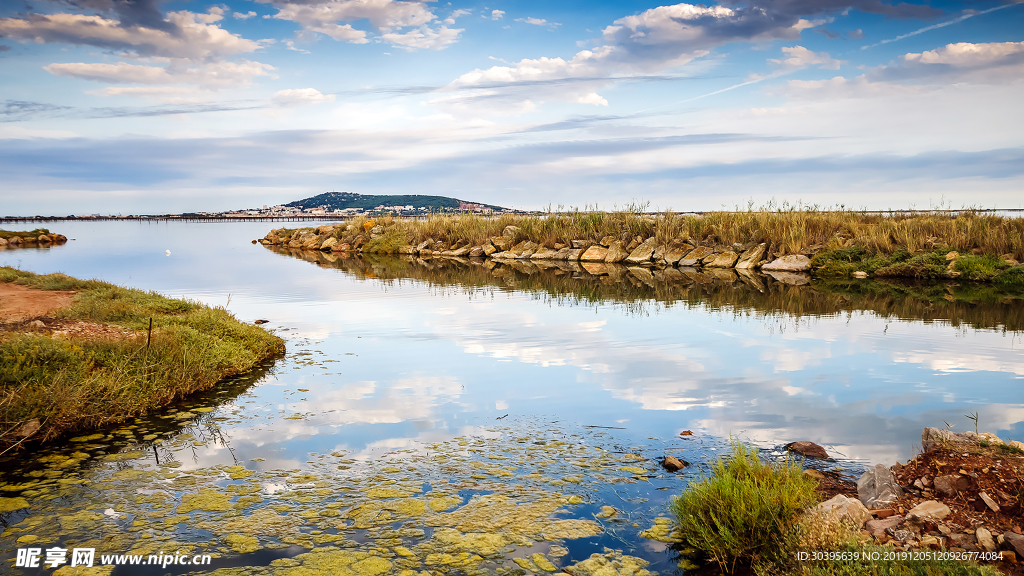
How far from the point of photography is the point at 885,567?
4.22m

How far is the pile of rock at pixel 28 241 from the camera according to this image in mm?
55134

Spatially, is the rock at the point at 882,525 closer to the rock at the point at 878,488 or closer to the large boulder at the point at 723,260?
the rock at the point at 878,488

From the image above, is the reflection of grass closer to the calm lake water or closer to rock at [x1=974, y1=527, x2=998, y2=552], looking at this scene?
the calm lake water

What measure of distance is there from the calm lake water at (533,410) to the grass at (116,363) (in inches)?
15.3

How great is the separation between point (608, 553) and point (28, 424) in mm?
6707

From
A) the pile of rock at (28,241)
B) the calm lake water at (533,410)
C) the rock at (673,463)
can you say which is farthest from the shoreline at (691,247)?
the pile of rock at (28,241)

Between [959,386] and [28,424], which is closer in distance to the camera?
[28,424]

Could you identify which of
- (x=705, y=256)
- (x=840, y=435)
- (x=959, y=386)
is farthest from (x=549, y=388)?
(x=705, y=256)

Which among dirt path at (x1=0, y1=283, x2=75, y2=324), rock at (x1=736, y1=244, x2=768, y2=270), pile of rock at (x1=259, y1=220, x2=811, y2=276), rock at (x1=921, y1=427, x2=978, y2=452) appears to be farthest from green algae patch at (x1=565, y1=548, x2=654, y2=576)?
rock at (x1=736, y1=244, x2=768, y2=270)

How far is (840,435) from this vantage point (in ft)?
26.5

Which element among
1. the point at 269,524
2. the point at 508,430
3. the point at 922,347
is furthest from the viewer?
the point at 922,347

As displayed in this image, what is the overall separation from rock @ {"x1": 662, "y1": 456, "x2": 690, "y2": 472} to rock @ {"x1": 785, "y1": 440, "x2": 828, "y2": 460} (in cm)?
129

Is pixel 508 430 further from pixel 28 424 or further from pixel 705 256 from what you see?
pixel 705 256

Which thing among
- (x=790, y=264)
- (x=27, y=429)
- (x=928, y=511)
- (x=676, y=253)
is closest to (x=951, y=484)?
(x=928, y=511)
